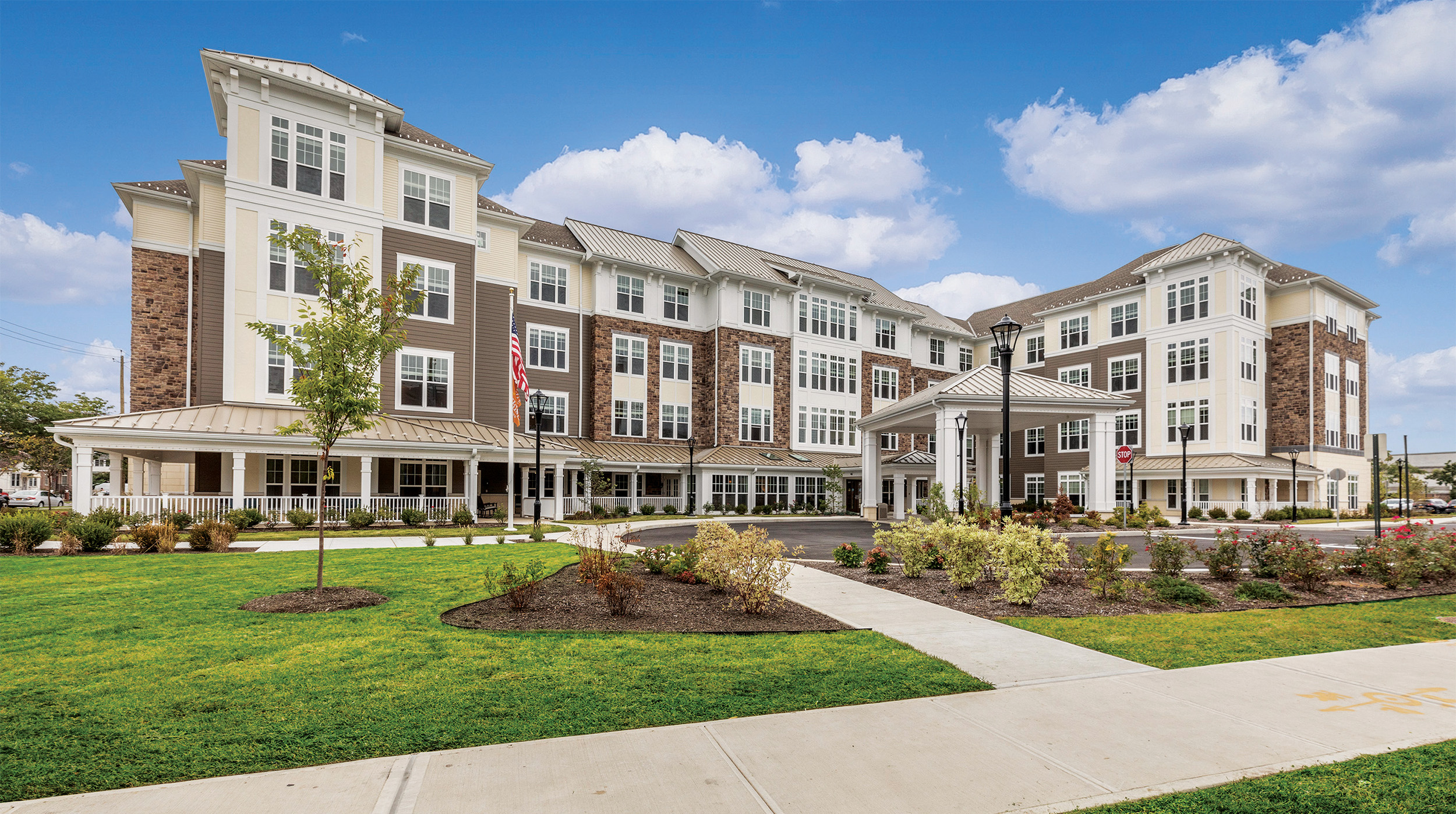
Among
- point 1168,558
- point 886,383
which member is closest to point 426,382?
point 1168,558

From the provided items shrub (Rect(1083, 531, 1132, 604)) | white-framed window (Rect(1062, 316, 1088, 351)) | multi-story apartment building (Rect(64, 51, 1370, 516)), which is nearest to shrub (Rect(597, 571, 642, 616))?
shrub (Rect(1083, 531, 1132, 604))

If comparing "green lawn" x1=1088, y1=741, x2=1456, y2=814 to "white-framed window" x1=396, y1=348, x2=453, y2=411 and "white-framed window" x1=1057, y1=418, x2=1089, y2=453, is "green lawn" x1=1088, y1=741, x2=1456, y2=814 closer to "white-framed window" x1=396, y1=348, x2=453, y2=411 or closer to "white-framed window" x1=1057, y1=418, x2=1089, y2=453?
"white-framed window" x1=396, y1=348, x2=453, y2=411

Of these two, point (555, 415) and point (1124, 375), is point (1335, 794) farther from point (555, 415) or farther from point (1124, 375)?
point (1124, 375)

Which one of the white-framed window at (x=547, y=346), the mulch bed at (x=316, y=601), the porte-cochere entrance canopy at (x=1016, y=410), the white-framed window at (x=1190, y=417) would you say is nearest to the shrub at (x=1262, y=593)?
the mulch bed at (x=316, y=601)

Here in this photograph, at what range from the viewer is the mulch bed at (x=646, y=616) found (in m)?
8.14

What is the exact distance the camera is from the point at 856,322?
4538cm

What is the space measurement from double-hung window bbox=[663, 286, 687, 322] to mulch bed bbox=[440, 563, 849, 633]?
98.9 feet

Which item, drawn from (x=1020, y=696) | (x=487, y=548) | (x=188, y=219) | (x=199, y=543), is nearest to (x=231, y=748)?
(x=1020, y=696)

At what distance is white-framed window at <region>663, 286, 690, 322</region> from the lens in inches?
1560

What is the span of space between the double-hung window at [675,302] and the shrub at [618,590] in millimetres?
31477

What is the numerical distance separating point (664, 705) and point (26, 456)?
5984 cm

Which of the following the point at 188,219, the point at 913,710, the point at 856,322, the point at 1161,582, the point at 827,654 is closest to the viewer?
the point at 913,710

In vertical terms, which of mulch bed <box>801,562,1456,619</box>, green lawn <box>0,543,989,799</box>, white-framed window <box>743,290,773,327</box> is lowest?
mulch bed <box>801,562,1456,619</box>

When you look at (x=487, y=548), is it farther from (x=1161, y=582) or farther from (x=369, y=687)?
(x=1161, y=582)
